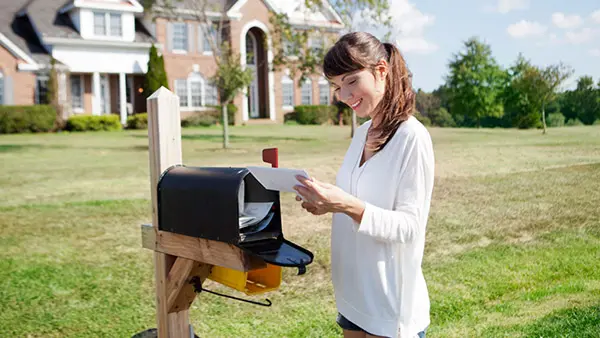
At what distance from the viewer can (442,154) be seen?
16.5 m

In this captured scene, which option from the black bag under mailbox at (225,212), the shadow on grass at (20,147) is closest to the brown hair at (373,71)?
the black bag under mailbox at (225,212)

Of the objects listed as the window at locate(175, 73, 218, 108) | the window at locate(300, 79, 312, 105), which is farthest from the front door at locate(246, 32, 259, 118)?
the window at locate(175, 73, 218, 108)

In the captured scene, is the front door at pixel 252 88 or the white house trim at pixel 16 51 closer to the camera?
the white house trim at pixel 16 51

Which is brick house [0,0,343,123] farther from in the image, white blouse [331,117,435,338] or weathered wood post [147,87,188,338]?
white blouse [331,117,435,338]

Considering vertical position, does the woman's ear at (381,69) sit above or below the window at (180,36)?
below

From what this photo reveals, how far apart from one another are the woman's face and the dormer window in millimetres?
32264

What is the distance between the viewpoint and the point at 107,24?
3212 centimetres

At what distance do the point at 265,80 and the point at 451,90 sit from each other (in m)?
15.6

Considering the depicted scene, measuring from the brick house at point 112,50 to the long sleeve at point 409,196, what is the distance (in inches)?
1003

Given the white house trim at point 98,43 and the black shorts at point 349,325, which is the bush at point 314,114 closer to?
the white house trim at point 98,43

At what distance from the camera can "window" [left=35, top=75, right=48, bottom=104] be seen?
97.0 feet

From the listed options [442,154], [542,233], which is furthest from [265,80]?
[542,233]

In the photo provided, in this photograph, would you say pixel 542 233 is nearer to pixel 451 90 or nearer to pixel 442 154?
pixel 442 154

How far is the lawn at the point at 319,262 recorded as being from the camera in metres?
4.49
